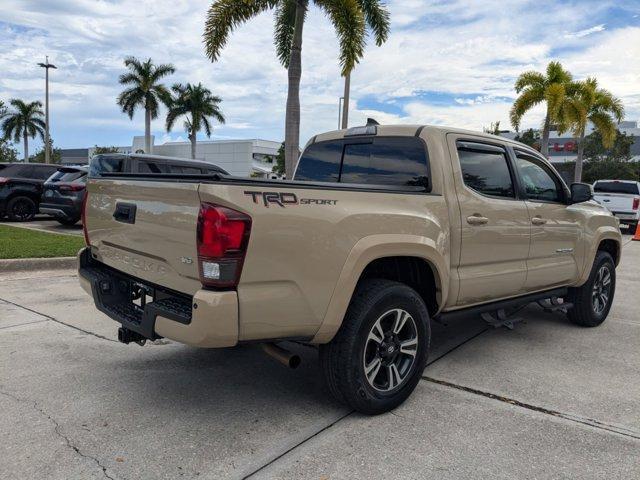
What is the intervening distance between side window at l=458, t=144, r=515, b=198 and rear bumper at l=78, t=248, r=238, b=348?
2.24 m

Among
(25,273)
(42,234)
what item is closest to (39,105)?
(42,234)

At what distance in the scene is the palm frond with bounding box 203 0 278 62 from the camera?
14258 mm

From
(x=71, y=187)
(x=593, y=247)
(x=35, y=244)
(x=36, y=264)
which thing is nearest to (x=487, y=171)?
(x=593, y=247)

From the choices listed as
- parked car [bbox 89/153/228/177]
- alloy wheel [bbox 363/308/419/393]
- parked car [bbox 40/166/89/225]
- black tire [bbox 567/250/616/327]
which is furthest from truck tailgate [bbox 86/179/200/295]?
parked car [bbox 40/166/89/225]

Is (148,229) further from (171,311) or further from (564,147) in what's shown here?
(564,147)

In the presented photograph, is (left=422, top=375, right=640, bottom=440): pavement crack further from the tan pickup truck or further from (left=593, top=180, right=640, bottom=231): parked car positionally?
(left=593, top=180, right=640, bottom=231): parked car

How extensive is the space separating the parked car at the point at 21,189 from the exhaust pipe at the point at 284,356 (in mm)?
13488

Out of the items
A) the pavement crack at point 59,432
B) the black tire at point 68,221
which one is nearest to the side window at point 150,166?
the black tire at point 68,221

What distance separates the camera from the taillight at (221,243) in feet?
8.76

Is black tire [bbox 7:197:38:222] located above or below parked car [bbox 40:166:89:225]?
below

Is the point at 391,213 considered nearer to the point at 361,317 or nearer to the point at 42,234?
the point at 361,317

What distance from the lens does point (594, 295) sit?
579 centimetres

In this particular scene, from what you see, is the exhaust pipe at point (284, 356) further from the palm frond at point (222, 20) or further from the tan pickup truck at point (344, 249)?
the palm frond at point (222, 20)

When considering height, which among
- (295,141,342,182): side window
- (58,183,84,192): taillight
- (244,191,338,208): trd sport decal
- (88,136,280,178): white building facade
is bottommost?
(58,183,84,192): taillight
